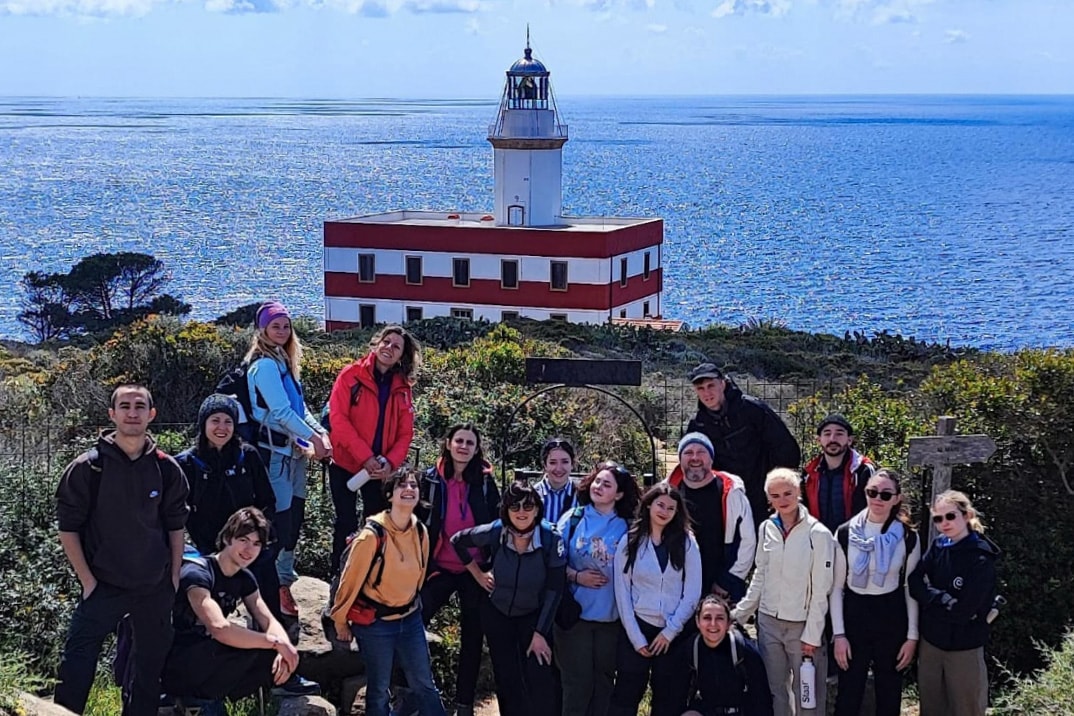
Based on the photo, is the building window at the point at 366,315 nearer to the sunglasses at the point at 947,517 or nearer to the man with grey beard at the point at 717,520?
the man with grey beard at the point at 717,520

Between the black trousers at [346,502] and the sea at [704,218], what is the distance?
111ft

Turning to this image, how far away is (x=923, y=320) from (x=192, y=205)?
3046 inches

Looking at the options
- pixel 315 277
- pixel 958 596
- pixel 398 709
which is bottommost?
pixel 315 277

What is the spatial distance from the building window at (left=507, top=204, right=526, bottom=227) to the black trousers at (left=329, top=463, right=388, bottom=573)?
38.1m

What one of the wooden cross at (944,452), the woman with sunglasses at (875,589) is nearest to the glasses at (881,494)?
the woman with sunglasses at (875,589)

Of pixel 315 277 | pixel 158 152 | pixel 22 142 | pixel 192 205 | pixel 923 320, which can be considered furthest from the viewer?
pixel 22 142

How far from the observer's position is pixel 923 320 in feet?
167

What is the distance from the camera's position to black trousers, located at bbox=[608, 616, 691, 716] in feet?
18.8

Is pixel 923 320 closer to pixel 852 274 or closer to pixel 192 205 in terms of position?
pixel 852 274

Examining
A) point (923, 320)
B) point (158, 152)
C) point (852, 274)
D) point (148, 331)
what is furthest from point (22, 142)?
point (148, 331)

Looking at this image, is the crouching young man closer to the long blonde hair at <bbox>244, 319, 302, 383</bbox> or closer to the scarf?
the long blonde hair at <bbox>244, 319, 302, 383</bbox>

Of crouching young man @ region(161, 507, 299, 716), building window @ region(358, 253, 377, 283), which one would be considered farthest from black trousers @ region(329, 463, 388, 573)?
building window @ region(358, 253, 377, 283)

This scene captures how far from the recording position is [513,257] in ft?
132

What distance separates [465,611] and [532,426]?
13.7 ft
